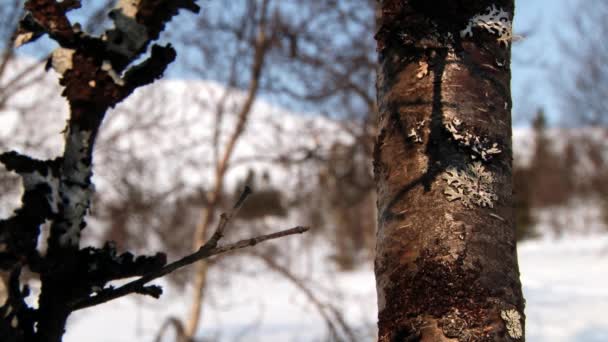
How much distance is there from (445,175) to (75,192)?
753mm

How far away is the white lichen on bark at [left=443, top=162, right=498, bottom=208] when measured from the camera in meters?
1.07

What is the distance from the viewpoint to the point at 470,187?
108cm

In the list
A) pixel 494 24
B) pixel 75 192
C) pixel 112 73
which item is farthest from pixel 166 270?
pixel 494 24

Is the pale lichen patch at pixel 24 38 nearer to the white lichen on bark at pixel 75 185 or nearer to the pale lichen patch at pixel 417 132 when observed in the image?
the white lichen on bark at pixel 75 185

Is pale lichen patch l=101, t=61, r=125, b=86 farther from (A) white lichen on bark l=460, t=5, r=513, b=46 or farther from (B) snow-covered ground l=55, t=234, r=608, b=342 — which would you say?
(B) snow-covered ground l=55, t=234, r=608, b=342

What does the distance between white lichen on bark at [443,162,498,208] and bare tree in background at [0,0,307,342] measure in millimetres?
292

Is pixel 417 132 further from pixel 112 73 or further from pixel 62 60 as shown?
pixel 62 60

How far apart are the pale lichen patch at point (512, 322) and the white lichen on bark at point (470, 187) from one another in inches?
7.5

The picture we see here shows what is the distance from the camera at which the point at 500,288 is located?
1028 millimetres

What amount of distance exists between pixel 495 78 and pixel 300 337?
306 inches

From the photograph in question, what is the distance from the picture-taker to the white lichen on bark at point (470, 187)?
1072 millimetres

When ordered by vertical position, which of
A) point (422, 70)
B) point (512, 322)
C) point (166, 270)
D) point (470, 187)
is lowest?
point (512, 322)

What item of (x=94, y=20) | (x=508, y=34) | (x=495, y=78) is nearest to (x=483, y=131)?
(x=495, y=78)

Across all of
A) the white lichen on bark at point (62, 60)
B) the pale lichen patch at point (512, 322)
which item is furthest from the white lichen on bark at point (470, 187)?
the white lichen on bark at point (62, 60)
